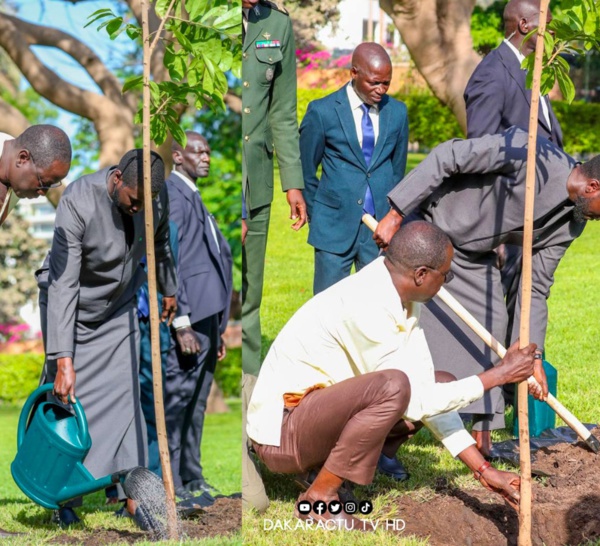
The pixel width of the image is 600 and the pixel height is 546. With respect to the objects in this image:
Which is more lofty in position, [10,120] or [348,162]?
[10,120]

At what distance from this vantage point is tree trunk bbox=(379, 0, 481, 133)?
18.2 ft

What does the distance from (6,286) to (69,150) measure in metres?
9.46

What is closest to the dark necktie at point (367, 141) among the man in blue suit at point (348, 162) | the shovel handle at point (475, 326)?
the man in blue suit at point (348, 162)

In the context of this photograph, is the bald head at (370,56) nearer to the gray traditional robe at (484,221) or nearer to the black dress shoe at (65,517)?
the gray traditional robe at (484,221)

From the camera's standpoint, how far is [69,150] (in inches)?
186

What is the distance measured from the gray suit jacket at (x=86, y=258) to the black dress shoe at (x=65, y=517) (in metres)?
0.84

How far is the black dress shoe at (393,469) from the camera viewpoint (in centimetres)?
502

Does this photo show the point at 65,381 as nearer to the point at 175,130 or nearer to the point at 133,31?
the point at 175,130

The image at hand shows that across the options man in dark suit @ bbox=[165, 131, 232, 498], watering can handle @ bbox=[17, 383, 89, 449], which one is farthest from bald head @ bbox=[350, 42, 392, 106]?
watering can handle @ bbox=[17, 383, 89, 449]

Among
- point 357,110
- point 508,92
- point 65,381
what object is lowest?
point 65,381

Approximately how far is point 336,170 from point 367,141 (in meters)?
0.21

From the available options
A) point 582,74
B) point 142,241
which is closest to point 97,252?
point 142,241

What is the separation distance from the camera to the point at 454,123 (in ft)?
18.6

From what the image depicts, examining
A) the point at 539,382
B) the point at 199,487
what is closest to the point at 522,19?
the point at 539,382
